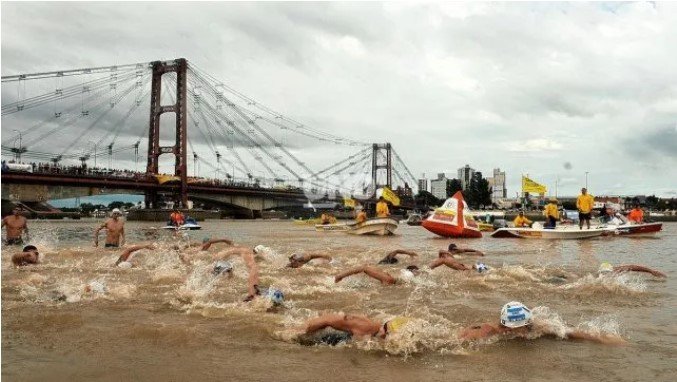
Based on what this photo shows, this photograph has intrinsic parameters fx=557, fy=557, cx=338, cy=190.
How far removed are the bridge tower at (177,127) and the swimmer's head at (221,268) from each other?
5296 centimetres

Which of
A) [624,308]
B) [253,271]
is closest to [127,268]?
[253,271]

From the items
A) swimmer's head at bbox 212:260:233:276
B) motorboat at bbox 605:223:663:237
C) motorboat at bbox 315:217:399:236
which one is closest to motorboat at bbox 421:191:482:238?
motorboat at bbox 315:217:399:236

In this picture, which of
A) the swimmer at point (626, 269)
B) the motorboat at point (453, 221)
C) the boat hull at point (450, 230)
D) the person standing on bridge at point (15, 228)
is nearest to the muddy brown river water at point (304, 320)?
the swimmer at point (626, 269)

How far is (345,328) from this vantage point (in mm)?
6602

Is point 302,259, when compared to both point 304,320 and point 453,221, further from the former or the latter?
point 453,221

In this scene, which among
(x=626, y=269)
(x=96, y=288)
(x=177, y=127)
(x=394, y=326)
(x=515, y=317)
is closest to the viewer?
(x=394, y=326)

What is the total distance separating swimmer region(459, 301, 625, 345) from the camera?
654cm

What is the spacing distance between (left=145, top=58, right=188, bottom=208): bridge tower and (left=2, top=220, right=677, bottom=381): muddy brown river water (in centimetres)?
5252

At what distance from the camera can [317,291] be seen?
10047 millimetres

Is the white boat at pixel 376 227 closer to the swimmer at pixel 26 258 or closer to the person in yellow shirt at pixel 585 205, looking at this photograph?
the person in yellow shirt at pixel 585 205

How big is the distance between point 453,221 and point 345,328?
21.6 meters

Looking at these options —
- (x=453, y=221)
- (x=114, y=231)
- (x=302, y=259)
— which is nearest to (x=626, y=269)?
(x=302, y=259)

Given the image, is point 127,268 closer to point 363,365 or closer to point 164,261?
point 164,261

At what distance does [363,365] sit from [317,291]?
4.46m
